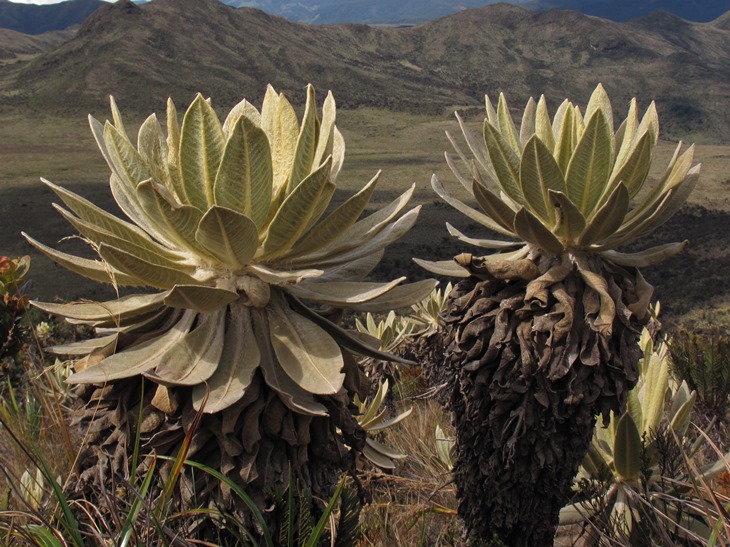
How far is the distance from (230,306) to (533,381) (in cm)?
98

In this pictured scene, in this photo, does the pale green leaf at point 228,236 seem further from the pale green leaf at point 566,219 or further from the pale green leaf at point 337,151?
the pale green leaf at point 566,219

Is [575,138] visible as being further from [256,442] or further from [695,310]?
[695,310]

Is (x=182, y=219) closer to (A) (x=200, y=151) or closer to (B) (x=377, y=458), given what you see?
(A) (x=200, y=151)

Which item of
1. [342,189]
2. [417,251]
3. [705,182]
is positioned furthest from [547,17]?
[417,251]

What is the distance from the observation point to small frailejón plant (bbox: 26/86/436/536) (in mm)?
1667

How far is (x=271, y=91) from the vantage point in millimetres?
2168

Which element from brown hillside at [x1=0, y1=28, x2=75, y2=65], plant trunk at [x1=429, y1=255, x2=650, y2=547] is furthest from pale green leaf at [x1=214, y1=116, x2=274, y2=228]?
brown hillside at [x1=0, y1=28, x2=75, y2=65]

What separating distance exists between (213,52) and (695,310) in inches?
2623

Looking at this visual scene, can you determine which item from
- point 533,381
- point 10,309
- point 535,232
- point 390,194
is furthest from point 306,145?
point 390,194

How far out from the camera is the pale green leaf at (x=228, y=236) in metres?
1.61

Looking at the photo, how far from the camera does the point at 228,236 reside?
1683 mm

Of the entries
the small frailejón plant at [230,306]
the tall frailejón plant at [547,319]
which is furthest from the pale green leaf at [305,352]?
the tall frailejón plant at [547,319]

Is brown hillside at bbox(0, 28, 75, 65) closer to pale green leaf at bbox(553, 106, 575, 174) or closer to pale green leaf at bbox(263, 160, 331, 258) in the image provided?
pale green leaf at bbox(553, 106, 575, 174)

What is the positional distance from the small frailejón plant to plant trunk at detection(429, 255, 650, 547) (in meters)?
0.40
